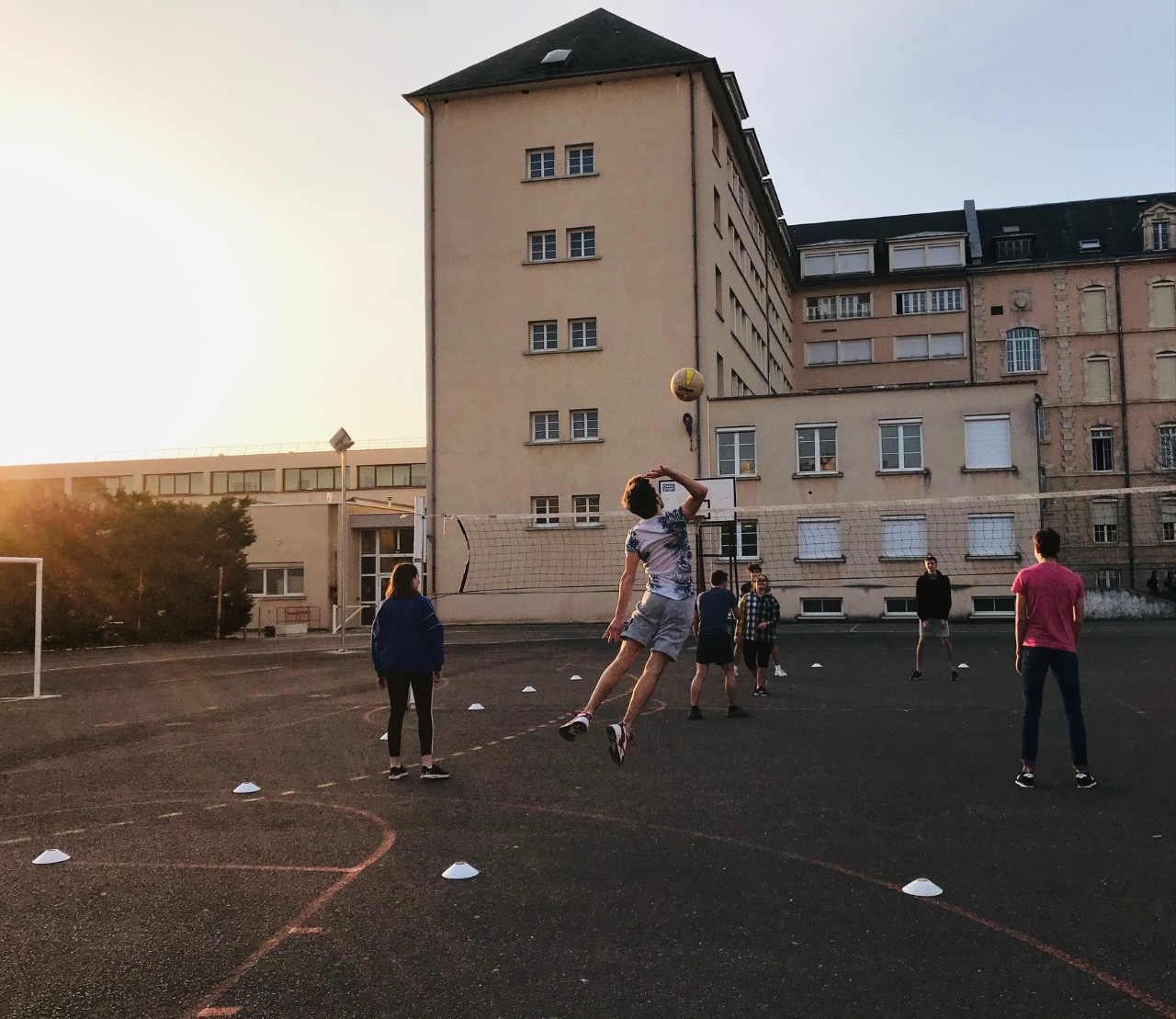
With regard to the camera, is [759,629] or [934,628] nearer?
[759,629]

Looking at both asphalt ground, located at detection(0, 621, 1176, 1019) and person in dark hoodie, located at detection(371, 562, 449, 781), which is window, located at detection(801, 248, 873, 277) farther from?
person in dark hoodie, located at detection(371, 562, 449, 781)

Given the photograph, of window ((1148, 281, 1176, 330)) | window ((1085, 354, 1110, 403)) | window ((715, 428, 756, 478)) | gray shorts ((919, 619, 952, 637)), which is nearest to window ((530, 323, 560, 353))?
window ((715, 428, 756, 478))

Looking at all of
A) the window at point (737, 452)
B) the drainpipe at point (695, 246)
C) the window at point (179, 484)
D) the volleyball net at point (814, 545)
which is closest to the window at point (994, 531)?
the volleyball net at point (814, 545)

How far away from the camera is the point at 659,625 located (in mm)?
8062

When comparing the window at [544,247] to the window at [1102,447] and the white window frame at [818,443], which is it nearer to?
the white window frame at [818,443]

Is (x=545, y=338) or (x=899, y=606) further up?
(x=545, y=338)

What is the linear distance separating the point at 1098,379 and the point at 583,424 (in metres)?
33.3

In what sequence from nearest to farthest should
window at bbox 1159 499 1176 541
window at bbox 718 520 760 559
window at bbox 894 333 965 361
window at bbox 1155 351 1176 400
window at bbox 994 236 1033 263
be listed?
window at bbox 718 520 760 559 → window at bbox 1159 499 1176 541 → window at bbox 1155 351 1176 400 → window at bbox 994 236 1033 263 → window at bbox 894 333 965 361

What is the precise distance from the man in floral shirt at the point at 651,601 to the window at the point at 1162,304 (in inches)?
2256

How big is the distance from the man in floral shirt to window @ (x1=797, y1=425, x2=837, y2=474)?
1215 inches

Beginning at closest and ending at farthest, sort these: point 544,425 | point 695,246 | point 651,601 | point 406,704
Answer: point 651,601 → point 406,704 → point 695,246 → point 544,425

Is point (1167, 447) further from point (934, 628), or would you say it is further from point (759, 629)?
point (759, 629)

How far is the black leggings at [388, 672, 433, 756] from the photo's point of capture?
973 centimetres

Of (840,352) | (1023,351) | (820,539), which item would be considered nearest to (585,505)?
(820,539)
